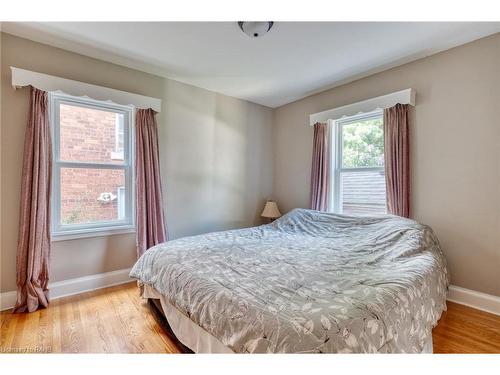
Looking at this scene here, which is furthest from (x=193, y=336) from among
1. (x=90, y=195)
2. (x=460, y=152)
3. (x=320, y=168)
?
(x=460, y=152)

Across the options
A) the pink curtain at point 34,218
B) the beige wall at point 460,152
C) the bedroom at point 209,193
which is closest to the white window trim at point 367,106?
the bedroom at point 209,193

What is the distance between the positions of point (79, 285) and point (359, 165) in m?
3.50

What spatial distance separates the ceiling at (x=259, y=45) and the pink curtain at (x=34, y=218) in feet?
2.33

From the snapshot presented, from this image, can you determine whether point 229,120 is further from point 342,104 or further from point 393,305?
point 393,305

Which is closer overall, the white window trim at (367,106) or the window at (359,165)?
the white window trim at (367,106)

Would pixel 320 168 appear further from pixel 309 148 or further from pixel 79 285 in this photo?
pixel 79 285

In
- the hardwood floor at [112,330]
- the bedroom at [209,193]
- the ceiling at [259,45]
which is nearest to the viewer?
the bedroom at [209,193]

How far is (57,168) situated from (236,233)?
1953 millimetres

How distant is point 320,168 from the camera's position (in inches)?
133

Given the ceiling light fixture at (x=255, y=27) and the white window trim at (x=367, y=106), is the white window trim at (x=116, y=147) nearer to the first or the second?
the ceiling light fixture at (x=255, y=27)

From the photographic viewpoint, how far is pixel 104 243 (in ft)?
8.85

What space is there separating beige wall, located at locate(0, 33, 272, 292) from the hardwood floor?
1.62ft

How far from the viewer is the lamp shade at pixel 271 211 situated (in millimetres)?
3826
